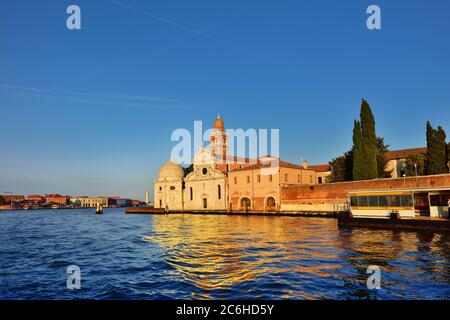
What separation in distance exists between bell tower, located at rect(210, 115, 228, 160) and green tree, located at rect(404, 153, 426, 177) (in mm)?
30657

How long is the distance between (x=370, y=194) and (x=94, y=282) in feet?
63.0

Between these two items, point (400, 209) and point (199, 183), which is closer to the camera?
point (400, 209)

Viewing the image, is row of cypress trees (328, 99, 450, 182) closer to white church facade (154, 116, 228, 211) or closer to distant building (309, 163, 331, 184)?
distant building (309, 163, 331, 184)

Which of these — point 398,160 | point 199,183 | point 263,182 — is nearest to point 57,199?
point 199,183

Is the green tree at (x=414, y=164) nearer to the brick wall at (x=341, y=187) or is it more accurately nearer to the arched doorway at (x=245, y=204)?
the brick wall at (x=341, y=187)

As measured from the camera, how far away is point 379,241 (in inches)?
651

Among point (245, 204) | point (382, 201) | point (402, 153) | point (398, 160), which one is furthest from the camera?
point (245, 204)

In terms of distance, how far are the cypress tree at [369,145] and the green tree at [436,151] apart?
4673 mm

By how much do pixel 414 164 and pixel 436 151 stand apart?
138 inches

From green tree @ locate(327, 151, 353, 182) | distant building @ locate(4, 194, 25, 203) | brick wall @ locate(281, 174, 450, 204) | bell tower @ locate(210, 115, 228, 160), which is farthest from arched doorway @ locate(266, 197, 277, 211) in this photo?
distant building @ locate(4, 194, 25, 203)

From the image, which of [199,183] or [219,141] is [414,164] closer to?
[199,183]

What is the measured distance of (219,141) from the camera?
2569 inches
